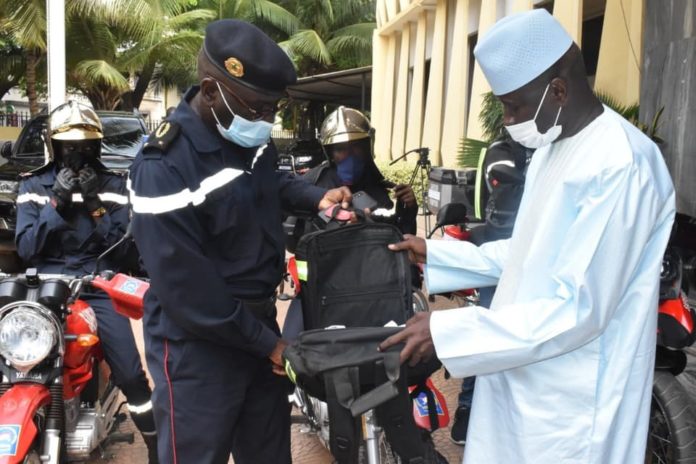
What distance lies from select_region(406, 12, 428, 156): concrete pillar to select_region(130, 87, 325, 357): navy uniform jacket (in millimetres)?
14063

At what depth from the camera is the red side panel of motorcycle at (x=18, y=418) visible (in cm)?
257

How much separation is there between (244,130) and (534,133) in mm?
898

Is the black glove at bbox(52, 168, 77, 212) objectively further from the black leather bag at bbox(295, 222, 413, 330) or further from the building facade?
the building facade

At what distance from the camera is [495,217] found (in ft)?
12.0

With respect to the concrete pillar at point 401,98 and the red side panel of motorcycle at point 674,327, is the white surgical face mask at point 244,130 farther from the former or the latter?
the concrete pillar at point 401,98

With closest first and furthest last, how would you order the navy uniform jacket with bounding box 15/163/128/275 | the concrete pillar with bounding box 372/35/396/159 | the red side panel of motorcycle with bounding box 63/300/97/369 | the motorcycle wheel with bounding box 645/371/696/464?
1. the motorcycle wheel with bounding box 645/371/696/464
2. the red side panel of motorcycle with bounding box 63/300/97/369
3. the navy uniform jacket with bounding box 15/163/128/275
4. the concrete pillar with bounding box 372/35/396/159

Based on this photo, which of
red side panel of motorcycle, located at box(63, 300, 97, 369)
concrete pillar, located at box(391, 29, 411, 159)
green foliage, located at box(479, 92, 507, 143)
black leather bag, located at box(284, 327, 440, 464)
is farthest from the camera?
concrete pillar, located at box(391, 29, 411, 159)

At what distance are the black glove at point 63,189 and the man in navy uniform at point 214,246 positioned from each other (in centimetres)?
140

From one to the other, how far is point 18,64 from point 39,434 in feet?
77.2

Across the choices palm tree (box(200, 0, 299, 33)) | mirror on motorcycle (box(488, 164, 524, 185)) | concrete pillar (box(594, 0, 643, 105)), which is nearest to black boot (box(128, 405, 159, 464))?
mirror on motorcycle (box(488, 164, 524, 185))

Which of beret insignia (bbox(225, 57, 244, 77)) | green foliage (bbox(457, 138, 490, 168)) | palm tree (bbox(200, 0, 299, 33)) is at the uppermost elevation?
palm tree (bbox(200, 0, 299, 33))

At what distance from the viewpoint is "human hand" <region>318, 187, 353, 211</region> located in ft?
8.78

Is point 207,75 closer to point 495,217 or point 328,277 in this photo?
point 328,277

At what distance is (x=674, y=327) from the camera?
2.91m
